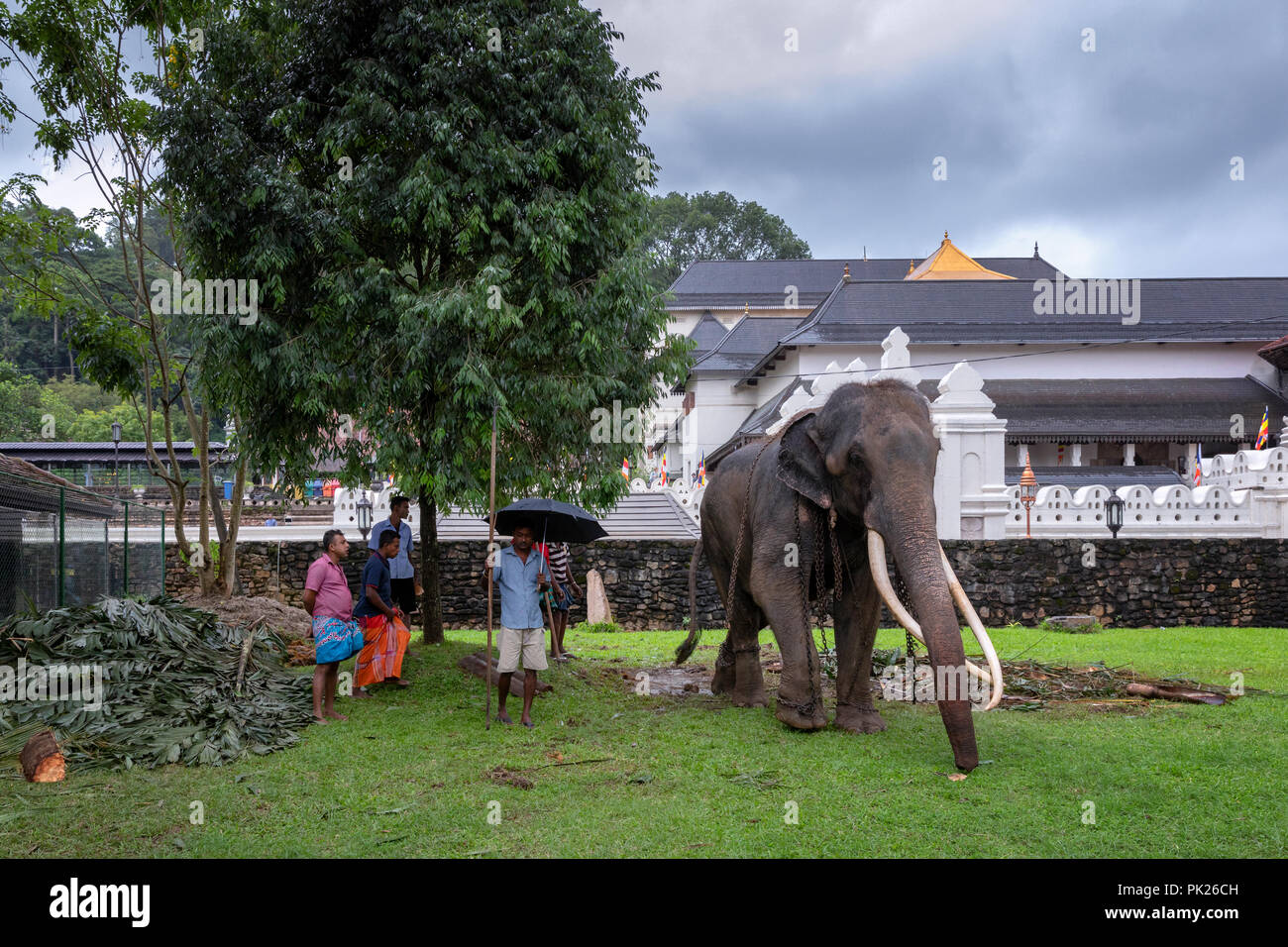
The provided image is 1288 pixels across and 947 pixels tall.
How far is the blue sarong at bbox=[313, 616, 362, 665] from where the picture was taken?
8391mm

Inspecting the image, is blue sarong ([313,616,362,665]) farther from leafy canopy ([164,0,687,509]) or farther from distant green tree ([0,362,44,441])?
distant green tree ([0,362,44,441])

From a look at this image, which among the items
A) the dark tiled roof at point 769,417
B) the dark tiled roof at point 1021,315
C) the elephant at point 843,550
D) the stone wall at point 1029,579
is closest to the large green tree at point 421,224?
the elephant at point 843,550

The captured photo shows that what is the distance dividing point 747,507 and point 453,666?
14.3ft

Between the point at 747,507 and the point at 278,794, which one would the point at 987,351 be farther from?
the point at 278,794

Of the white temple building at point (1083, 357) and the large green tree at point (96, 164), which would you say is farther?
the white temple building at point (1083, 357)

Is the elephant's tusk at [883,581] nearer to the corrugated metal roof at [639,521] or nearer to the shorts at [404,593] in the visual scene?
the shorts at [404,593]

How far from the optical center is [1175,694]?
927 cm

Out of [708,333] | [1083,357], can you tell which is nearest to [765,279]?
[708,333]

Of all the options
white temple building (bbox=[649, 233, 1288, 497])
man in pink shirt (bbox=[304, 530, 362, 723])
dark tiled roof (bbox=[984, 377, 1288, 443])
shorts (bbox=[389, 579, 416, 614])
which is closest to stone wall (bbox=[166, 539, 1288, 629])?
shorts (bbox=[389, 579, 416, 614])

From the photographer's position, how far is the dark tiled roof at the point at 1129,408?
1238 inches

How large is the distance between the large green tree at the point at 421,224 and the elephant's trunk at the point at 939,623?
470 centimetres

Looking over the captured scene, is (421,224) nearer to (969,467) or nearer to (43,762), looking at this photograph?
(43,762)

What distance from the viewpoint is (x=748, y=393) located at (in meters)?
45.3

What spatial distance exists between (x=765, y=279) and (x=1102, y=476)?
38298mm
